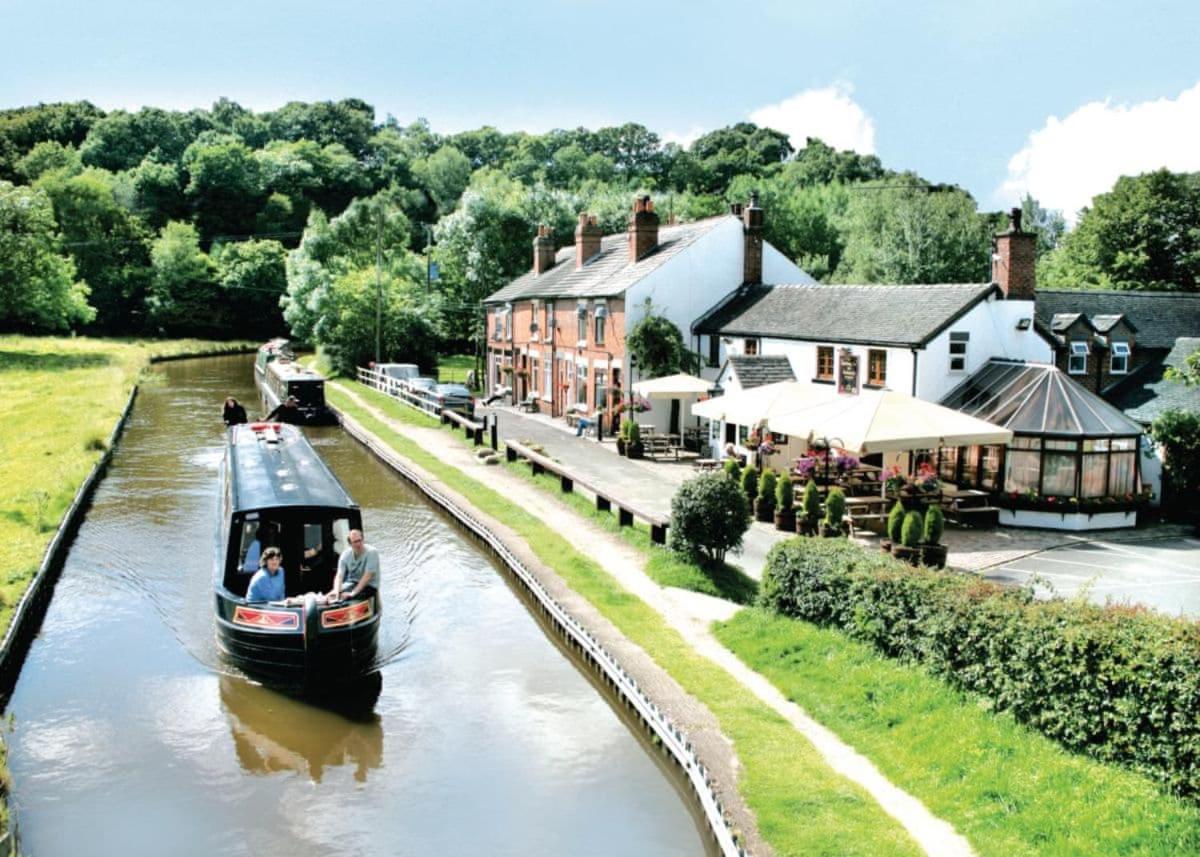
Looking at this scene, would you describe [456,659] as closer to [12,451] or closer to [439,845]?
[439,845]

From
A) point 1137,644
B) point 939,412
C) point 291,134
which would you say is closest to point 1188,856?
point 1137,644

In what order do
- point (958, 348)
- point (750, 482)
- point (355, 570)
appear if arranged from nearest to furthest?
point (355, 570), point (750, 482), point (958, 348)

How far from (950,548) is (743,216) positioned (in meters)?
19.9

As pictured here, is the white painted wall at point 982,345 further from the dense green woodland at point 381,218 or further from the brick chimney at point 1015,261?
the dense green woodland at point 381,218

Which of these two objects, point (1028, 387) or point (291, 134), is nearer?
point (1028, 387)

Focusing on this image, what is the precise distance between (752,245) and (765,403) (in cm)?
1405

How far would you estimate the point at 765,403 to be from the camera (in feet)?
85.1

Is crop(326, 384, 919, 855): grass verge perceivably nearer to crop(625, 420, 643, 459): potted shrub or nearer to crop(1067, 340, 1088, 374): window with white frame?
crop(625, 420, 643, 459): potted shrub

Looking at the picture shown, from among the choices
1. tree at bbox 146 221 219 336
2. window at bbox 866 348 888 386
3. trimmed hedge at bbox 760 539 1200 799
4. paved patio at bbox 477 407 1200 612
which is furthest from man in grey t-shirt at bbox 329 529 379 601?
tree at bbox 146 221 219 336

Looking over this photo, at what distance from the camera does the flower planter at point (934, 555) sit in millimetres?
18906

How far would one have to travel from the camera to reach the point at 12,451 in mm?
30688

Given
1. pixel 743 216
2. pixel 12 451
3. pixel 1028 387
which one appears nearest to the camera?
pixel 1028 387

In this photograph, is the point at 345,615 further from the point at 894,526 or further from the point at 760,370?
the point at 760,370

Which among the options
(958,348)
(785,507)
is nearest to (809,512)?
(785,507)
